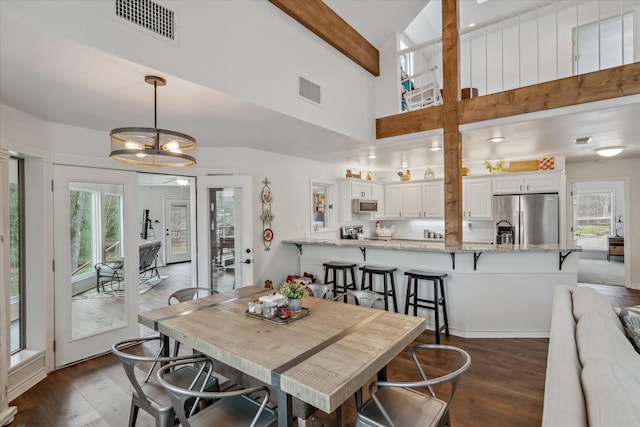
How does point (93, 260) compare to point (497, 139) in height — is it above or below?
below

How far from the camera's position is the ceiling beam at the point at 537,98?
10.3 ft

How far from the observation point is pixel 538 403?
97.8 inches

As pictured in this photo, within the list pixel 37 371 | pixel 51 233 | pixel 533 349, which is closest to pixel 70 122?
pixel 51 233

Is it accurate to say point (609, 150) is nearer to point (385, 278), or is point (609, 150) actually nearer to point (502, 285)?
point (502, 285)

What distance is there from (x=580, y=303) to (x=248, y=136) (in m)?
3.72

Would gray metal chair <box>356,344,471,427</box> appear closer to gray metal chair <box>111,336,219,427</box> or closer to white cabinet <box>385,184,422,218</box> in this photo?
gray metal chair <box>111,336,219,427</box>

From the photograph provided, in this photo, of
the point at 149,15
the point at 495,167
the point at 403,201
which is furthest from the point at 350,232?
the point at 149,15

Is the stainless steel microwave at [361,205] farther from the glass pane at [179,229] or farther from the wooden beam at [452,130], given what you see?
the glass pane at [179,229]

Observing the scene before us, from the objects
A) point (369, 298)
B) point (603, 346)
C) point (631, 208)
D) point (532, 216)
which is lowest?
point (369, 298)

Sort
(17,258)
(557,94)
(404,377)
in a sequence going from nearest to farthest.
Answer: (404,377), (17,258), (557,94)

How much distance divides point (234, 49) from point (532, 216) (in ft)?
18.8

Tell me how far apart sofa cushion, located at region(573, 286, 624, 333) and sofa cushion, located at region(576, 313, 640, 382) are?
193mm

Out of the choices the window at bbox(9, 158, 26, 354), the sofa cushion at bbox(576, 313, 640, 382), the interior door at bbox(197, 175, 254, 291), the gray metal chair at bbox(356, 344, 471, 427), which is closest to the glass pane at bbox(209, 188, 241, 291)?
the interior door at bbox(197, 175, 254, 291)

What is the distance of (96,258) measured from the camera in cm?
361
